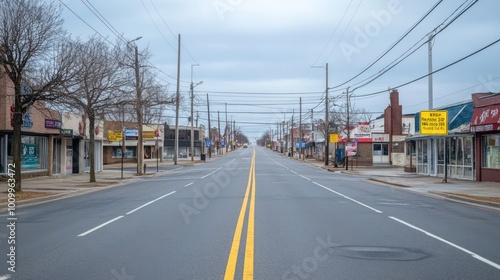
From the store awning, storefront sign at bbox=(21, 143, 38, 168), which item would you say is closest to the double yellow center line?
the store awning

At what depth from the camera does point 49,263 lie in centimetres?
866

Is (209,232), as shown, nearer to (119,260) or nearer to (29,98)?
(119,260)

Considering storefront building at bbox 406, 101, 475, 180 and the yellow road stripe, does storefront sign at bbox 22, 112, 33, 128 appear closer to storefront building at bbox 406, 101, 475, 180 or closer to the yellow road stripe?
the yellow road stripe

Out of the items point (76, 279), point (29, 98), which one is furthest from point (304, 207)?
point (29, 98)

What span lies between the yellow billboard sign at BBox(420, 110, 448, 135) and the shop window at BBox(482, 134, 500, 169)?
8.29 feet

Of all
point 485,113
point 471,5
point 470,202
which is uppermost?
point 471,5

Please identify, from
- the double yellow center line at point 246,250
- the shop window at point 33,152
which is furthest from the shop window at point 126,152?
the double yellow center line at point 246,250

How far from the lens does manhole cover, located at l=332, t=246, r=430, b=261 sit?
9011mm

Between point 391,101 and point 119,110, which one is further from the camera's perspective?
point 391,101

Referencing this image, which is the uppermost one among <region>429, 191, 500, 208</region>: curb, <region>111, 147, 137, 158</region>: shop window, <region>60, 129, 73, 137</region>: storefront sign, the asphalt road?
<region>60, 129, 73, 137</region>: storefront sign

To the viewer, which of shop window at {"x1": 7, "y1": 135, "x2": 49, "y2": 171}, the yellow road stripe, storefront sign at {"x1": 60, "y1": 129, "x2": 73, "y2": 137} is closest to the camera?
the yellow road stripe

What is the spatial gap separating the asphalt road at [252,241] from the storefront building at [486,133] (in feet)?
40.6

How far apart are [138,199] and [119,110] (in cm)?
1268

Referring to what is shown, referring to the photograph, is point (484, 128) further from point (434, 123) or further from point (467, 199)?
point (467, 199)
